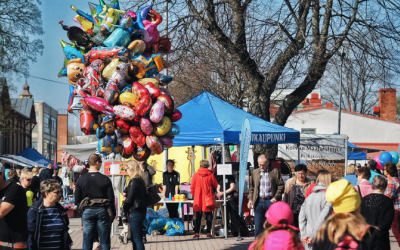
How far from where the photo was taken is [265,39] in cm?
1428

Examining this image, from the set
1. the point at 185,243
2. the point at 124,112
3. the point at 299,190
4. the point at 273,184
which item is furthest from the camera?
the point at 185,243

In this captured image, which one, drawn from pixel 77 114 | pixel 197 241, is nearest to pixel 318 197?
pixel 77 114

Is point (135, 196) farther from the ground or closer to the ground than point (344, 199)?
closer to the ground

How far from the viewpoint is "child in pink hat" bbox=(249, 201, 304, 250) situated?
4.34 meters

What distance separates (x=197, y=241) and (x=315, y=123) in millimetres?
36629

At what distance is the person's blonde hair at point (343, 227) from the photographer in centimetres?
432

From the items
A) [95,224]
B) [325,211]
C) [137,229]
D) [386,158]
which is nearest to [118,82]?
[95,224]

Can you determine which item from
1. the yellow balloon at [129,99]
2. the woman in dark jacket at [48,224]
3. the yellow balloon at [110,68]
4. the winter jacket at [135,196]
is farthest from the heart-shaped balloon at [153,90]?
the woman in dark jacket at [48,224]

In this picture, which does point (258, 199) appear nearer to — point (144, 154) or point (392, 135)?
point (144, 154)

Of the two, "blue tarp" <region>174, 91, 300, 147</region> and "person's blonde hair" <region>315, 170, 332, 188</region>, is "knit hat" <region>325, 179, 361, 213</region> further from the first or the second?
"blue tarp" <region>174, 91, 300, 147</region>

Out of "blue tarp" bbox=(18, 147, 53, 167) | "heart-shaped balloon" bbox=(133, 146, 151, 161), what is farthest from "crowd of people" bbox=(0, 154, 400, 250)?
"blue tarp" bbox=(18, 147, 53, 167)

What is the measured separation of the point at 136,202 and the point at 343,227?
502 centimetres

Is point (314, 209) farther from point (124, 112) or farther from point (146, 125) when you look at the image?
point (124, 112)

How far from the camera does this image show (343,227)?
4344mm
